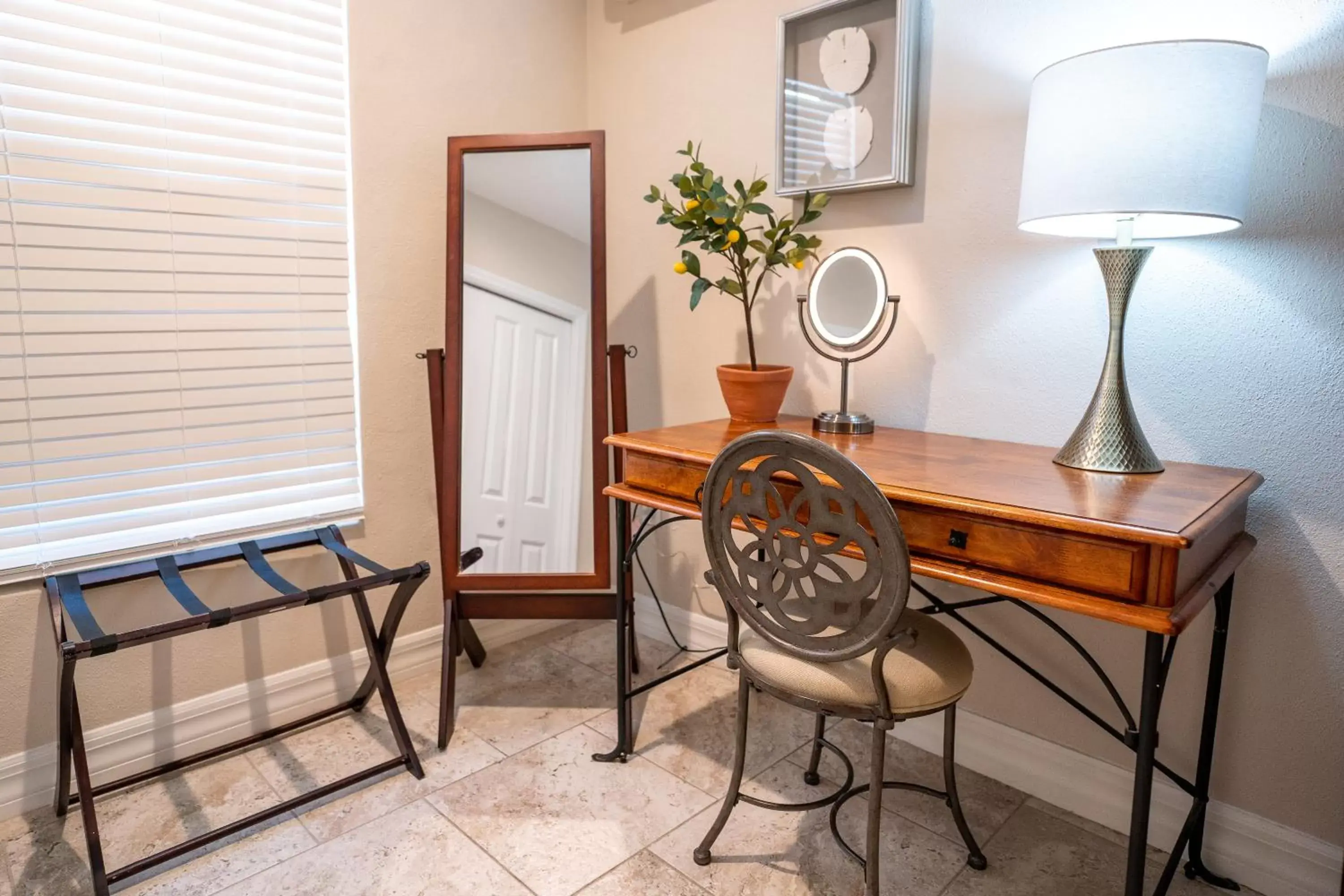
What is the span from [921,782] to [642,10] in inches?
93.7

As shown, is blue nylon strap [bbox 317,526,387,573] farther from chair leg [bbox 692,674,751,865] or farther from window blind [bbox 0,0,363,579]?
chair leg [bbox 692,674,751,865]

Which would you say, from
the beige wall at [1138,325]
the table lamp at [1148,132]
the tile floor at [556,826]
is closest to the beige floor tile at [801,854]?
the tile floor at [556,826]

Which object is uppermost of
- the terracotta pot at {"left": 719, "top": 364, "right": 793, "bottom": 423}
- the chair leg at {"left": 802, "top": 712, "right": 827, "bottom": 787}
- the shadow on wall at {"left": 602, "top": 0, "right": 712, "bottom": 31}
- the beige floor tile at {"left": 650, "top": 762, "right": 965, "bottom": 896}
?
the shadow on wall at {"left": 602, "top": 0, "right": 712, "bottom": 31}

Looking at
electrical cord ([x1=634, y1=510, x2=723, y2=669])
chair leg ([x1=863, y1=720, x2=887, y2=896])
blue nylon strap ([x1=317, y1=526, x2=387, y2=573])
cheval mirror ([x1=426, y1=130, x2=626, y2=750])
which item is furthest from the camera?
electrical cord ([x1=634, y1=510, x2=723, y2=669])

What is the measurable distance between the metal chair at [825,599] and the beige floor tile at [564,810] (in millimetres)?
344

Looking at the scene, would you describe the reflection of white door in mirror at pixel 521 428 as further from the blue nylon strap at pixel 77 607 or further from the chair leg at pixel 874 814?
the chair leg at pixel 874 814

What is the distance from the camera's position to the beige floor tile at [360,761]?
182 centimetres

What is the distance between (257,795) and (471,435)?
102 centimetres

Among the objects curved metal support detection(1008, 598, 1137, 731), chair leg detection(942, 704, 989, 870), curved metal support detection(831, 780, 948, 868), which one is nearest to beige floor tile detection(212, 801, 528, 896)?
curved metal support detection(831, 780, 948, 868)

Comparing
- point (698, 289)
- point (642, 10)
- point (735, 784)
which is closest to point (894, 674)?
point (735, 784)

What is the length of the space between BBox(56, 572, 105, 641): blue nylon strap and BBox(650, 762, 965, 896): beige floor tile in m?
1.23

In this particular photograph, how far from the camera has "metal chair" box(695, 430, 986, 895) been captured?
125 centimetres

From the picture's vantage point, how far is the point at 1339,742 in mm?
1478

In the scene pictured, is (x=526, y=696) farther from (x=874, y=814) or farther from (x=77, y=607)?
(x=874, y=814)
